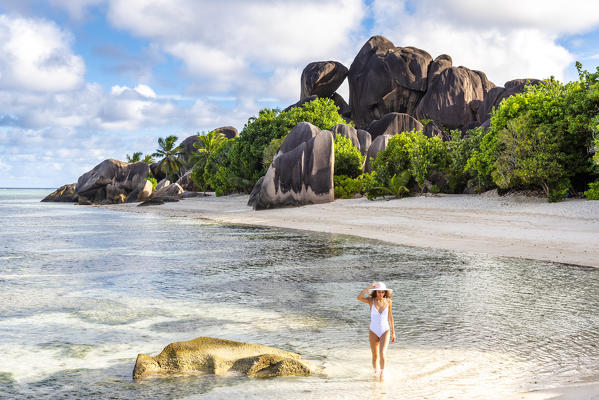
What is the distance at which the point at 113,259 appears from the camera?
567 inches

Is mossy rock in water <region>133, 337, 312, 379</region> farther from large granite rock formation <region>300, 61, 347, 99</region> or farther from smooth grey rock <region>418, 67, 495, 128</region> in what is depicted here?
large granite rock formation <region>300, 61, 347, 99</region>

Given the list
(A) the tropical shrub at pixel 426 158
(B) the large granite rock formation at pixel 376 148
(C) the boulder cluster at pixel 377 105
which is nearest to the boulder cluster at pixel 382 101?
(C) the boulder cluster at pixel 377 105

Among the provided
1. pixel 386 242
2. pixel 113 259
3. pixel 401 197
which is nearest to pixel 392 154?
pixel 401 197

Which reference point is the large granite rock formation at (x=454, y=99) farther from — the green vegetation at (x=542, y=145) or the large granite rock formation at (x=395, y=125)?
the green vegetation at (x=542, y=145)

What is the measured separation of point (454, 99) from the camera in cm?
5725

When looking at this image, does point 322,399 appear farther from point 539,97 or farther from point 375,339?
point 539,97

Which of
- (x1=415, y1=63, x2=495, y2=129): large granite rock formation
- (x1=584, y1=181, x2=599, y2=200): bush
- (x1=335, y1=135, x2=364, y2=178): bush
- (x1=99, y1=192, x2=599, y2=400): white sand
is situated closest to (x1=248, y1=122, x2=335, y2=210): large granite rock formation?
(x1=99, y1=192, x2=599, y2=400): white sand

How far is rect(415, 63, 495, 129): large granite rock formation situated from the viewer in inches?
2251

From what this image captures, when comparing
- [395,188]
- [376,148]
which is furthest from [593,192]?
[376,148]

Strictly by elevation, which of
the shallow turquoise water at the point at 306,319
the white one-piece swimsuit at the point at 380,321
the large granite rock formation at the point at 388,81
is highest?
the large granite rock formation at the point at 388,81

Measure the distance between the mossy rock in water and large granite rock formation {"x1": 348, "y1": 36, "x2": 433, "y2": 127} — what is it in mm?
60679

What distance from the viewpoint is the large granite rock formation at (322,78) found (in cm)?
6746

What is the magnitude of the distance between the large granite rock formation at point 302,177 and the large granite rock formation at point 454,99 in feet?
96.6

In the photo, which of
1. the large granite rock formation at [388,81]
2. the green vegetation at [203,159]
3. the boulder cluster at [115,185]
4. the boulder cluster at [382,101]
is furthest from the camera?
the large granite rock formation at [388,81]
